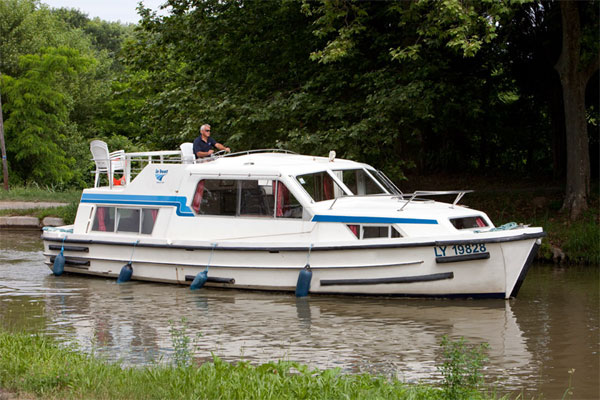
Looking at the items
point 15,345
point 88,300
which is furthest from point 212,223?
point 15,345

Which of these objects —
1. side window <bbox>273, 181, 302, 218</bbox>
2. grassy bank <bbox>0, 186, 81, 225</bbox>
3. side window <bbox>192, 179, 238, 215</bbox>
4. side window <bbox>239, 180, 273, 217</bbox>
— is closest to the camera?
side window <bbox>273, 181, 302, 218</bbox>

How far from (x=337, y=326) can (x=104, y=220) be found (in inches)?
270

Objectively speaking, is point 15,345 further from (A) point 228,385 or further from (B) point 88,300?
(B) point 88,300

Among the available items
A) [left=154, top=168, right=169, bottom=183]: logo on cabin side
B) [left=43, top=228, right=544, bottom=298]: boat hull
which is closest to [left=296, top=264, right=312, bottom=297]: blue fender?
[left=43, top=228, right=544, bottom=298]: boat hull

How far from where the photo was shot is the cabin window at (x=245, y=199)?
15.3 meters

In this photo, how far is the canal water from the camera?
33.5ft

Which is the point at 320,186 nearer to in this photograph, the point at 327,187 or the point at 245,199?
the point at 327,187

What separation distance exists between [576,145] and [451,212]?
6.76m

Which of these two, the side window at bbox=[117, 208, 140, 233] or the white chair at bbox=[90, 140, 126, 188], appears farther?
the white chair at bbox=[90, 140, 126, 188]

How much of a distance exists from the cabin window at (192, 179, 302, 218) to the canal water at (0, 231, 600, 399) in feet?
4.87

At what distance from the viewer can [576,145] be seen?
65.1 ft

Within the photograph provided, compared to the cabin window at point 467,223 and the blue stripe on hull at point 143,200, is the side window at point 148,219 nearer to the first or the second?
the blue stripe on hull at point 143,200

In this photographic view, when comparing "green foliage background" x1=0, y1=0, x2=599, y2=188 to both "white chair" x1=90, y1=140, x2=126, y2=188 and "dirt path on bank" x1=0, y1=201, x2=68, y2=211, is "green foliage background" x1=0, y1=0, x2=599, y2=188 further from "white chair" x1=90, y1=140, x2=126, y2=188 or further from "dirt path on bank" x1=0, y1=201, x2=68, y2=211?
"dirt path on bank" x1=0, y1=201, x2=68, y2=211

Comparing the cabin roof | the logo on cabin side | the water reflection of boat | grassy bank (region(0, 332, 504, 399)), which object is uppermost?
the cabin roof
